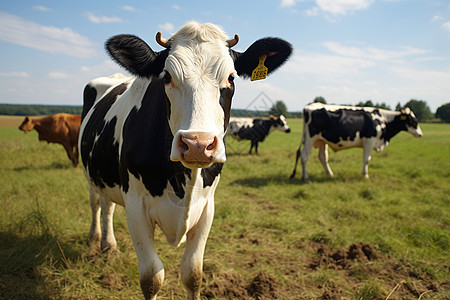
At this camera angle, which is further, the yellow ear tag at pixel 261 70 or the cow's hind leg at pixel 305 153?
the cow's hind leg at pixel 305 153

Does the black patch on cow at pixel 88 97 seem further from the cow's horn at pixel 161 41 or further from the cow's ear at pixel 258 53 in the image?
the cow's ear at pixel 258 53

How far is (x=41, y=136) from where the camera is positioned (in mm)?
11570

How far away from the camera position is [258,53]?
101 inches

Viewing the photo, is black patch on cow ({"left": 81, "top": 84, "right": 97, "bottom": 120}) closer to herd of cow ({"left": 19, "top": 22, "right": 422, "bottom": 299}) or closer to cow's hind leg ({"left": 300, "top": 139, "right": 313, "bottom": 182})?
herd of cow ({"left": 19, "top": 22, "right": 422, "bottom": 299})

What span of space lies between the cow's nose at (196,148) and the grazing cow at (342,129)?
7.62m

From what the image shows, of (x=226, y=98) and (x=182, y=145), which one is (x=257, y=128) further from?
(x=182, y=145)

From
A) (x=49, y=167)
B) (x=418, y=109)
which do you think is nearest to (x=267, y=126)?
(x=418, y=109)

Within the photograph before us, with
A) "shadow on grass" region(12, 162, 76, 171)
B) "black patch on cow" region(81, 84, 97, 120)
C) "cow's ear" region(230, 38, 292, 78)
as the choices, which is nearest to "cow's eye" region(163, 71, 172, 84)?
"cow's ear" region(230, 38, 292, 78)

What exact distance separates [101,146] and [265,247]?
8.78 ft

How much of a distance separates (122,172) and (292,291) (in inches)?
86.0

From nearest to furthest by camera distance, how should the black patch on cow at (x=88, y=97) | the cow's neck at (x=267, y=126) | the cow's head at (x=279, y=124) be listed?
the black patch on cow at (x=88, y=97)
the cow's head at (x=279, y=124)
the cow's neck at (x=267, y=126)

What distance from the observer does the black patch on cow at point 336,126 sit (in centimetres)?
937

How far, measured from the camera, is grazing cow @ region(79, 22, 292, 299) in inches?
72.7

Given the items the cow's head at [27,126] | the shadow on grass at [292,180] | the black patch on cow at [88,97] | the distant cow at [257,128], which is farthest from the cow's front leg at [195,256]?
the distant cow at [257,128]
